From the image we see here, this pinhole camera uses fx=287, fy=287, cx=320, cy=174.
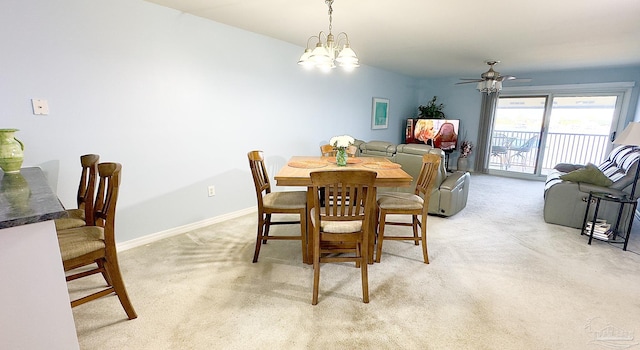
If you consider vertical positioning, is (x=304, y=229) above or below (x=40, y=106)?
below

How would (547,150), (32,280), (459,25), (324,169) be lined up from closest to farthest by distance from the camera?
1. (32,280)
2. (324,169)
3. (459,25)
4. (547,150)

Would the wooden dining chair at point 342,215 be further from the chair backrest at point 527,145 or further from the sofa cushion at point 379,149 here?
A: the chair backrest at point 527,145

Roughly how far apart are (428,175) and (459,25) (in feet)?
5.36

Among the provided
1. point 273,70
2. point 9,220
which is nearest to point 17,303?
point 9,220

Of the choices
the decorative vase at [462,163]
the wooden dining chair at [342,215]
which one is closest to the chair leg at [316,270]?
the wooden dining chair at [342,215]

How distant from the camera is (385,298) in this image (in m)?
1.97

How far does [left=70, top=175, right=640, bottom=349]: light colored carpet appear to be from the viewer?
162 cm

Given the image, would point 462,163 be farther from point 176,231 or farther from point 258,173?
point 176,231

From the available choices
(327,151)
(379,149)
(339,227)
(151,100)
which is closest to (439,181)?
(379,149)

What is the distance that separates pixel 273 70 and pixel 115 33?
66.4 inches

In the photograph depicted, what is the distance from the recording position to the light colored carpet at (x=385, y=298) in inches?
63.6

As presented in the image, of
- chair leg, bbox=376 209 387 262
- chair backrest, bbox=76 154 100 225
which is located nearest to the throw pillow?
chair leg, bbox=376 209 387 262

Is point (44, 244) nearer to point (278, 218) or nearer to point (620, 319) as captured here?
point (278, 218)

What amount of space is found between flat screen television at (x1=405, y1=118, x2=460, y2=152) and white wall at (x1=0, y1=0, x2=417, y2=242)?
337 centimetres
